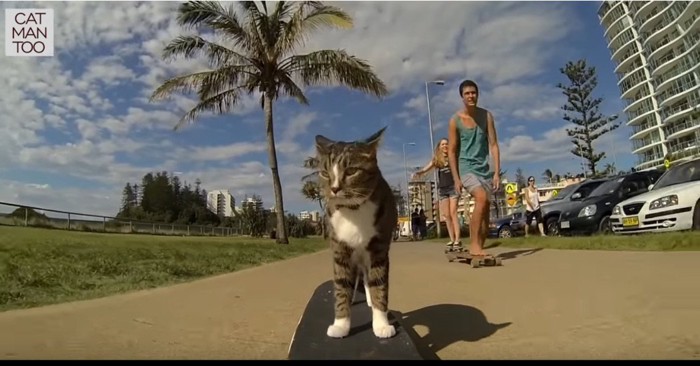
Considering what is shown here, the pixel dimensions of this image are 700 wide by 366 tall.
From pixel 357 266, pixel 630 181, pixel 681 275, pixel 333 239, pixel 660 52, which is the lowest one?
pixel 681 275

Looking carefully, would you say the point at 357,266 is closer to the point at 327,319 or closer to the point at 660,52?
the point at 327,319

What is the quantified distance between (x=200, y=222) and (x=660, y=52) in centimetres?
8447

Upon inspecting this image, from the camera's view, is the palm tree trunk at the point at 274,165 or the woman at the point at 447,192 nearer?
the woman at the point at 447,192

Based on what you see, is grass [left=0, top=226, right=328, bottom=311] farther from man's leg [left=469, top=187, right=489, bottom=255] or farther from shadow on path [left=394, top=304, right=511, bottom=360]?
man's leg [left=469, top=187, right=489, bottom=255]

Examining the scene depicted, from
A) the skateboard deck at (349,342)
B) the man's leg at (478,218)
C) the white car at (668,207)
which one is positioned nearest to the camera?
the skateboard deck at (349,342)

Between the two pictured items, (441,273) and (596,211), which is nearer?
(441,273)

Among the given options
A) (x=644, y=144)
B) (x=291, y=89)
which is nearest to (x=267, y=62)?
(x=291, y=89)

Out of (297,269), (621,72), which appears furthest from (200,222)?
(621,72)

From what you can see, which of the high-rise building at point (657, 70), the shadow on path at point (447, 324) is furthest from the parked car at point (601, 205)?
the high-rise building at point (657, 70)

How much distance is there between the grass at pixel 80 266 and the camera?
473 cm

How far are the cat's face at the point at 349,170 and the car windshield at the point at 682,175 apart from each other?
870 cm

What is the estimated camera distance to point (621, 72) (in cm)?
9131

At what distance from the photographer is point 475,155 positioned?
19.3 feet

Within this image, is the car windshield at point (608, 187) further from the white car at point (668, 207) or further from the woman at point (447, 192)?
the woman at point (447, 192)
